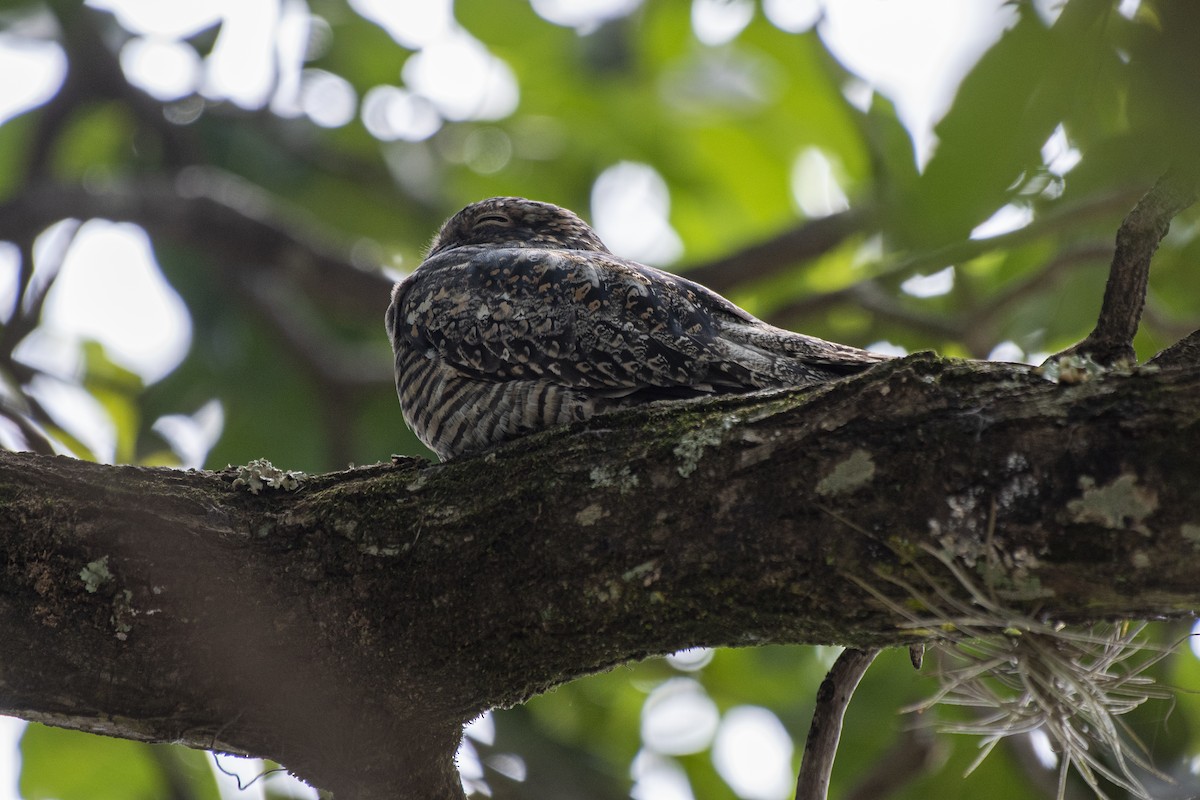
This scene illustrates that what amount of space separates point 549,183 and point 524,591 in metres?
5.74

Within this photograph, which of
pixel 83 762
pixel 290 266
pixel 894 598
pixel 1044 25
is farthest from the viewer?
pixel 290 266

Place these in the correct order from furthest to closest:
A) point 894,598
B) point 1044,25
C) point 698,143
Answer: point 698,143
point 894,598
point 1044,25

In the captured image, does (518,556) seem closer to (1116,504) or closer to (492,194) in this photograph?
(1116,504)

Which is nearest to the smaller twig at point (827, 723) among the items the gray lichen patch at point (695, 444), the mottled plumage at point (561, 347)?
the gray lichen patch at point (695, 444)

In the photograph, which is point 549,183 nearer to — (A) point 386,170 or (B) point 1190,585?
(A) point 386,170

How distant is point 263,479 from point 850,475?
1400 millimetres

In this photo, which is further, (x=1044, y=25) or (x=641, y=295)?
(x=641, y=295)

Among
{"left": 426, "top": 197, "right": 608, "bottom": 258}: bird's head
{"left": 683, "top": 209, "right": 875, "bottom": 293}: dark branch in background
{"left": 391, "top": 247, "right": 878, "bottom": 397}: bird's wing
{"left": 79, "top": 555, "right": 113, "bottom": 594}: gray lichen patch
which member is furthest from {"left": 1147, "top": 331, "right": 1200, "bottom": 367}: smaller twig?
{"left": 683, "top": 209, "right": 875, "bottom": 293}: dark branch in background

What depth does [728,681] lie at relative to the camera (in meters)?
6.31

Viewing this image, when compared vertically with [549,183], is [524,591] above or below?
below

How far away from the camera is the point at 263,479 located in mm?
2666

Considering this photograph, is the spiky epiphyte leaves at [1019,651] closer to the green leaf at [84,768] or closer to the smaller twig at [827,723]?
the smaller twig at [827,723]

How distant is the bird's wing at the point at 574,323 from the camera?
129 inches

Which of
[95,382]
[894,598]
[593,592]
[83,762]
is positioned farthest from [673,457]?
[95,382]
